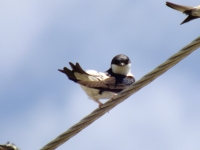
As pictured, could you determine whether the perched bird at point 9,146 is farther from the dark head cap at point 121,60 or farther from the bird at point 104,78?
the dark head cap at point 121,60

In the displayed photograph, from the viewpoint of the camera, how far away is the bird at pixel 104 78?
5.62 metres

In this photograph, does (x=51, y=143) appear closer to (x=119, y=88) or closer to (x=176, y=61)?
(x=176, y=61)

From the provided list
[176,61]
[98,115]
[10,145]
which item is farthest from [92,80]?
[176,61]

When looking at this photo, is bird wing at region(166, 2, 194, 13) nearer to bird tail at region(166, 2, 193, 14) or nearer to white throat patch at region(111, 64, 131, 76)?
bird tail at region(166, 2, 193, 14)

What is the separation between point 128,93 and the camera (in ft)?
13.4

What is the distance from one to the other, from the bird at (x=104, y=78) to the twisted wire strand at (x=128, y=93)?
58.5 inches

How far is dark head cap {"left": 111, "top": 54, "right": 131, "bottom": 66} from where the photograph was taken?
21.4 ft

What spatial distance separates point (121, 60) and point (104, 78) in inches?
28.8

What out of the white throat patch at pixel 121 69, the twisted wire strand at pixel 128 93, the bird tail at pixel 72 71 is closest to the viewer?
the twisted wire strand at pixel 128 93

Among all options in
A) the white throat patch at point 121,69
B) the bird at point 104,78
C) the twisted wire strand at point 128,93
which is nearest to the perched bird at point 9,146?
the bird at point 104,78

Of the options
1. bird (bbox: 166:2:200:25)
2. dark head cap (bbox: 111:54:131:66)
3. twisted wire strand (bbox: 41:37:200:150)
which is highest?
dark head cap (bbox: 111:54:131:66)

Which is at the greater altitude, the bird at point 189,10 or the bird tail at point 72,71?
the bird at point 189,10

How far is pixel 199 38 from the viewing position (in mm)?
3750

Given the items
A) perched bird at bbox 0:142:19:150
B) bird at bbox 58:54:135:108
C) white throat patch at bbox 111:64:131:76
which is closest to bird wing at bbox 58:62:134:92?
bird at bbox 58:54:135:108
